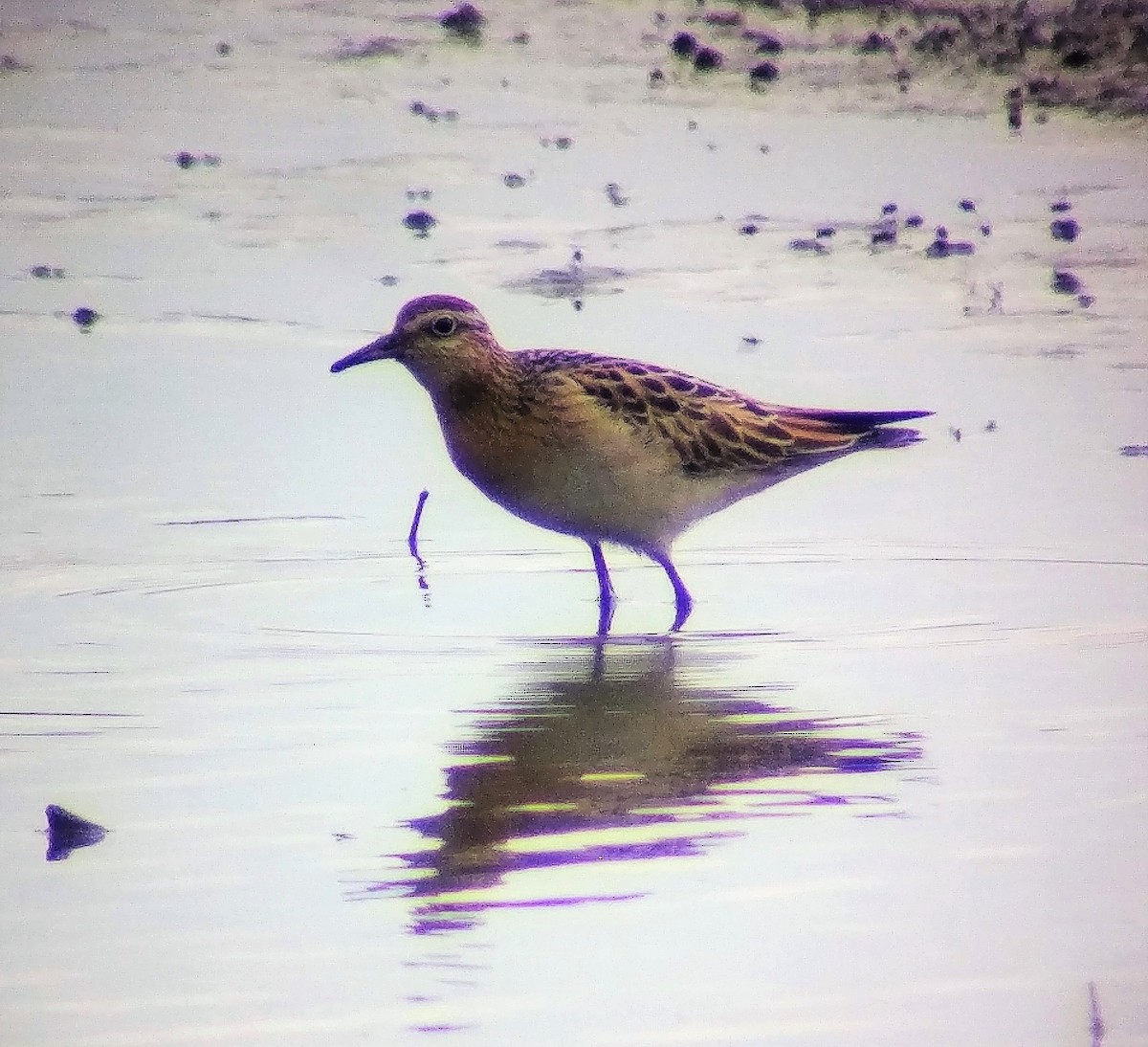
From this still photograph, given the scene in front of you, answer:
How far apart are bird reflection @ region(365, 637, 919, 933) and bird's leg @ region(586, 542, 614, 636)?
689 millimetres

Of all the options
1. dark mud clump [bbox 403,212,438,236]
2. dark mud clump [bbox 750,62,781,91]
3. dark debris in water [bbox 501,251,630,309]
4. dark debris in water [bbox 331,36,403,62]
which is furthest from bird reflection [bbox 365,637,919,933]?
dark mud clump [bbox 750,62,781,91]

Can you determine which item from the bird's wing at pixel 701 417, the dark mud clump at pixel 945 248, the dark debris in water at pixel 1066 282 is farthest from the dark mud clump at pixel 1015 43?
the bird's wing at pixel 701 417

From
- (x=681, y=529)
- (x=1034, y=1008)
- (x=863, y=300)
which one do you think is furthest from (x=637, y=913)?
(x=863, y=300)

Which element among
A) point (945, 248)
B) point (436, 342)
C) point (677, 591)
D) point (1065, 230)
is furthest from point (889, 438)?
point (1065, 230)

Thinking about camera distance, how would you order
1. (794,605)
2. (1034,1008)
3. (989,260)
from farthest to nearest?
(989,260) < (794,605) < (1034,1008)

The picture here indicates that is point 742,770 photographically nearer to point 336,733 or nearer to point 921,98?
point 336,733

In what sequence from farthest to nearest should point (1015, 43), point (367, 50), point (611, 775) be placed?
point (1015, 43) → point (367, 50) → point (611, 775)

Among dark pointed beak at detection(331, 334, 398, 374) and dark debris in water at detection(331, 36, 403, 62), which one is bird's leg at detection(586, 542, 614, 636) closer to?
dark pointed beak at detection(331, 334, 398, 374)

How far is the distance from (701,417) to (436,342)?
3.12 feet

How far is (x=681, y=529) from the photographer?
694cm

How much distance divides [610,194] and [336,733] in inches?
265

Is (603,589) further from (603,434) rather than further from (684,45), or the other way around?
(684,45)

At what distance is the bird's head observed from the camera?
7008 mm

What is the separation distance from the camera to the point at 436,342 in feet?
23.1
